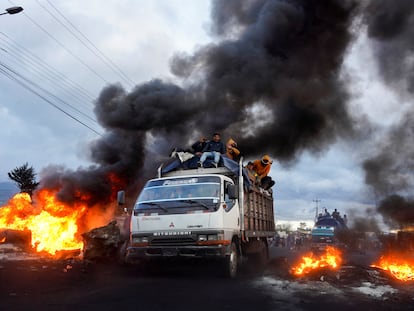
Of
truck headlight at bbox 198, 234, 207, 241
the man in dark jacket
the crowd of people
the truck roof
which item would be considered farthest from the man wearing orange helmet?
truck headlight at bbox 198, 234, 207, 241

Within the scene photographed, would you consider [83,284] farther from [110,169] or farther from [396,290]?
[110,169]

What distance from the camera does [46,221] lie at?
51.4 ft

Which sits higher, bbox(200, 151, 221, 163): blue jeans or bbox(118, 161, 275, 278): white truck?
bbox(200, 151, 221, 163): blue jeans

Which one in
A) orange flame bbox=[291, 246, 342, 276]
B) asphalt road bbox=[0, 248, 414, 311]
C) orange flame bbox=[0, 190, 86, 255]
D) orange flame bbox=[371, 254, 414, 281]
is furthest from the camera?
orange flame bbox=[0, 190, 86, 255]

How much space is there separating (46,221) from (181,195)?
31.8ft

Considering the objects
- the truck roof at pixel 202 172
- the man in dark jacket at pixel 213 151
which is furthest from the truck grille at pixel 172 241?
the man in dark jacket at pixel 213 151

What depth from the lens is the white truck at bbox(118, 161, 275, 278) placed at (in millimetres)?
7781

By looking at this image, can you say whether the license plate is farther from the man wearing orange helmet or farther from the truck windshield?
the man wearing orange helmet

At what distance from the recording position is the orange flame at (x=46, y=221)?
1537 cm

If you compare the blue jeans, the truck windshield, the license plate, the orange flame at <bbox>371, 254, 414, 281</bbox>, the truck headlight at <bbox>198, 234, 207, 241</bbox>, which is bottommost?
the orange flame at <bbox>371, 254, 414, 281</bbox>

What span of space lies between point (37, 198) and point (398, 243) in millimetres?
15583

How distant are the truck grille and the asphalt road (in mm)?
636

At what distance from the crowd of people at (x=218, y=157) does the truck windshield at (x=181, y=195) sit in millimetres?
1217

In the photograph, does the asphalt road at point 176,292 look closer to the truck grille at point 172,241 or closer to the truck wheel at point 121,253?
the truck grille at point 172,241
